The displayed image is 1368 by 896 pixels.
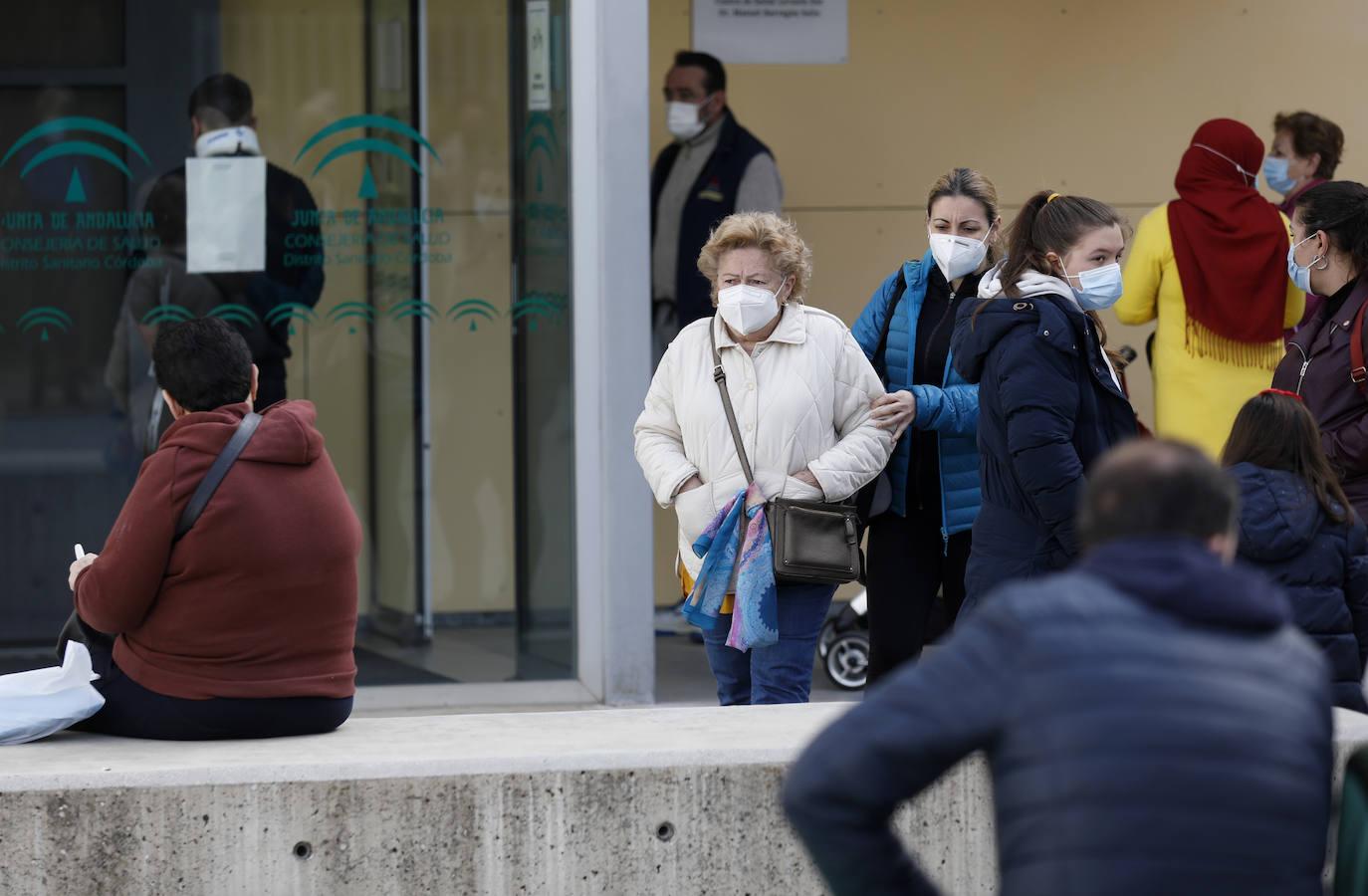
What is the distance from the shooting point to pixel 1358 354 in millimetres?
5129

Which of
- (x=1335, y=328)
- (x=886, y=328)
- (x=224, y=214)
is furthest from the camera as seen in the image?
(x=224, y=214)

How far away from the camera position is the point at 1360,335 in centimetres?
514

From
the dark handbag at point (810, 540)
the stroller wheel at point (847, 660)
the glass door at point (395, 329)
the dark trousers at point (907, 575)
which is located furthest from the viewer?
the stroller wheel at point (847, 660)

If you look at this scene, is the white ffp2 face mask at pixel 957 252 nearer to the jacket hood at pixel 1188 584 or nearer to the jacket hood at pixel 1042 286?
the jacket hood at pixel 1042 286

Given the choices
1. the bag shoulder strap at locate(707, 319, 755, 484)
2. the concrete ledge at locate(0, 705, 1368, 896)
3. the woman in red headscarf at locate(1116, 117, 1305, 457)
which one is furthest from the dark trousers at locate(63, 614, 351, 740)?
the woman in red headscarf at locate(1116, 117, 1305, 457)

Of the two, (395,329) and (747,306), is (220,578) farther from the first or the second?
(395,329)

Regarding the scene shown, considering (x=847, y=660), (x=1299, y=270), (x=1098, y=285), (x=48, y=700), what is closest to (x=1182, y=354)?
(x=1299, y=270)

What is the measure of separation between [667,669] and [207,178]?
2552mm

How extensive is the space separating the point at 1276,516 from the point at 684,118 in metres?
3.75

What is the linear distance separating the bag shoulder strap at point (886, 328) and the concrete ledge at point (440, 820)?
1493mm

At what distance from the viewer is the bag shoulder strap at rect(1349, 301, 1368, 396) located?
16.8 ft

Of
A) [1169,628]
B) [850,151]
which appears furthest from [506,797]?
[850,151]

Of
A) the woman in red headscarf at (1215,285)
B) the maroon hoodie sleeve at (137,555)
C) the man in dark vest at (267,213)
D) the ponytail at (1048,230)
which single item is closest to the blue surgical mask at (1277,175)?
the woman in red headscarf at (1215,285)

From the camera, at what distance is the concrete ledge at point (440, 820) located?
3.64 m
